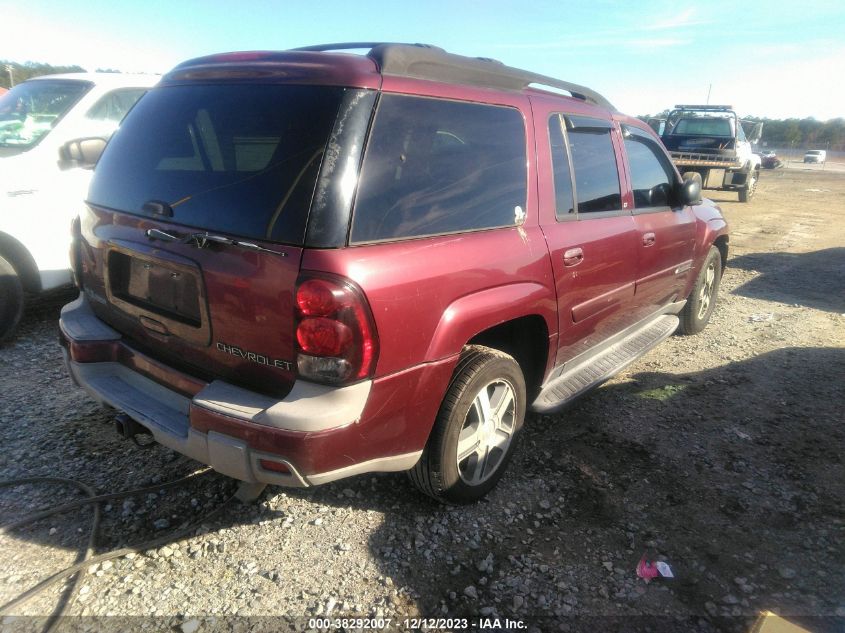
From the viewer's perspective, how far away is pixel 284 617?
6.83ft

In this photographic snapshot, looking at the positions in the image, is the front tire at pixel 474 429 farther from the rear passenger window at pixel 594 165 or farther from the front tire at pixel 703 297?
the front tire at pixel 703 297

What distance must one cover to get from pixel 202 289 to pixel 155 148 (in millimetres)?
833

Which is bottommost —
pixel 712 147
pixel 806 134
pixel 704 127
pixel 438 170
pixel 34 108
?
pixel 438 170

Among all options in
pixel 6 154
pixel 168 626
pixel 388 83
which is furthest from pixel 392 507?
pixel 6 154

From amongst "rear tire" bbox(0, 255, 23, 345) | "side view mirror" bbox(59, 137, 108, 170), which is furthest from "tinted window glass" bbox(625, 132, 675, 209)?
"rear tire" bbox(0, 255, 23, 345)

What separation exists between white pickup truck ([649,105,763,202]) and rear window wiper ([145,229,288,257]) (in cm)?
1494

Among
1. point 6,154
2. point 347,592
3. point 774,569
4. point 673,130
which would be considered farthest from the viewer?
point 673,130

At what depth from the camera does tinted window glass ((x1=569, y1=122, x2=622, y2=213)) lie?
3.11 meters

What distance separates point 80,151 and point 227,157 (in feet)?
6.78

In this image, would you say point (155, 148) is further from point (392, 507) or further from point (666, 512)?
point (666, 512)

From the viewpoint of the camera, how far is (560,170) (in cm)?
295

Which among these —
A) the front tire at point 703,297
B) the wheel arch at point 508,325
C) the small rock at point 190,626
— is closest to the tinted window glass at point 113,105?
the wheel arch at point 508,325

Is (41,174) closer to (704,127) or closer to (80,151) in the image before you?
(80,151)

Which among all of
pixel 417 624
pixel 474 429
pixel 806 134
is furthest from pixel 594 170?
pixel 806 134
